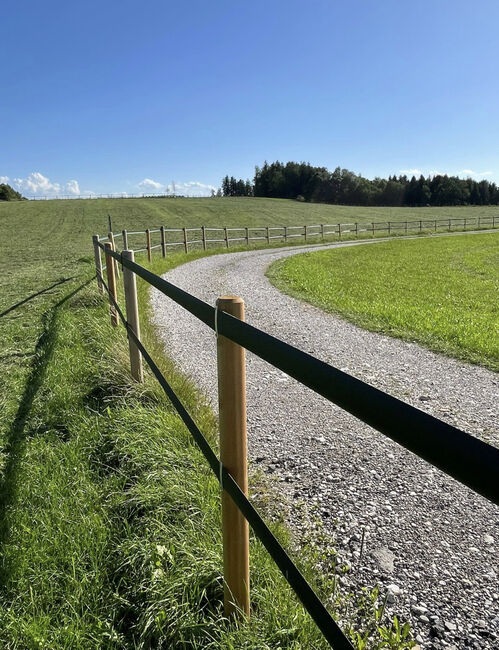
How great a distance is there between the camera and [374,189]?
111 meters

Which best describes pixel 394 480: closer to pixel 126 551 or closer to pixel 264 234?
pixel 126 551

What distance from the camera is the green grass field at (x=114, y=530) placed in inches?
71.9

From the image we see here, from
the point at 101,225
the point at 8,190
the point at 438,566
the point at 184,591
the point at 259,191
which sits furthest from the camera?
the point at 259,191

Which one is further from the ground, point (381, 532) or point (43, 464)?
point (43, 464)

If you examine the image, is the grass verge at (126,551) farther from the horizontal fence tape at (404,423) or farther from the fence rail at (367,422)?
the horizontal fence tape at (404,423)

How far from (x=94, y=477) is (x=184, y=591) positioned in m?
1.21

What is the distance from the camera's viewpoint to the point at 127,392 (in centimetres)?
411

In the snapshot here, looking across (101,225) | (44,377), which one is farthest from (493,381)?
(101,225)

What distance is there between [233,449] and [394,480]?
6.20 ft

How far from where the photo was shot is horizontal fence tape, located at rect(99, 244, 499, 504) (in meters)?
0.73

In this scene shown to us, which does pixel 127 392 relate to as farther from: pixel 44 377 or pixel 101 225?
pixel 101 225

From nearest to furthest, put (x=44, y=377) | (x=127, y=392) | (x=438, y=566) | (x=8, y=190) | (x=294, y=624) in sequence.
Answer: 1. (x=294, y=624)
2. (x=438, y=566)
3. (x=127, y=392)
4. (x=44, y=377)
5. (x=8, y=190)

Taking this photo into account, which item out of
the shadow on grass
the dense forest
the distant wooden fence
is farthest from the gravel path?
the dense forest

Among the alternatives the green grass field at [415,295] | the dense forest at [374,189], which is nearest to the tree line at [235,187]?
the dense forest at [374,189]
